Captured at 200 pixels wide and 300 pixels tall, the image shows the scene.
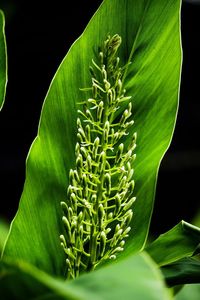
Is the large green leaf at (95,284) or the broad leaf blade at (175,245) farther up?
the large green leaf at (95,284)

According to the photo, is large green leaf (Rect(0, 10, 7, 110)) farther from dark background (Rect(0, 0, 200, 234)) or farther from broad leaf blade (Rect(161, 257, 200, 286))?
dark background (Rect(0, 0, 200, 234))

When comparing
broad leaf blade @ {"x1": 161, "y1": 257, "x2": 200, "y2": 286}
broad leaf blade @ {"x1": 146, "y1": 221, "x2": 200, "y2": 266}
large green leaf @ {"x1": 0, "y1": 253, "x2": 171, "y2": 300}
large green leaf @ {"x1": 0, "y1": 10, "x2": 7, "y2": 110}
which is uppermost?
large green leaf @ {"x1": 0, "y1": 10, "x2": 7, "y2": 110}

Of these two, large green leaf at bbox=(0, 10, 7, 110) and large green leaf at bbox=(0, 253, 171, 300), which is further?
large green leaf at bbox=(0, 10, 7, 110)

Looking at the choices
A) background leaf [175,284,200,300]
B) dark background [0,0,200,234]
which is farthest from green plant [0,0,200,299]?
dark background [0,0,200,234]

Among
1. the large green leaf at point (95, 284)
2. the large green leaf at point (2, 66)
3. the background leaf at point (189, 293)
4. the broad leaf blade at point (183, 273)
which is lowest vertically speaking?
the background leaf at point (189, 293)

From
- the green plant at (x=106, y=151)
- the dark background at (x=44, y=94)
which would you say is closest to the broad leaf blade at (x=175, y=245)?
the green plant at (x=106, y=151)

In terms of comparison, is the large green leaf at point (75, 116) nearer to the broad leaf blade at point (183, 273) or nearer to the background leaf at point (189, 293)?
the broad leaf blade at point (183, 273)

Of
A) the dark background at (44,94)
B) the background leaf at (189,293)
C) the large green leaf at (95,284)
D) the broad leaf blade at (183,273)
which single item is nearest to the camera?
the large green leaf at (95,284)

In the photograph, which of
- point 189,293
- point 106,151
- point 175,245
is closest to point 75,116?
point 106,151

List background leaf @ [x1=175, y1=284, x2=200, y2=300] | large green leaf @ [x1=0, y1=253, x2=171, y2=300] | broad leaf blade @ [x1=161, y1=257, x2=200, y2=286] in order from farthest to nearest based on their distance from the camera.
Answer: background leaf @ [x1=175, y1=284, x2=200, y2=300] < broad leaf blade @ [x1=161, y1=257, x2=200, y2=286] < large green leaf @ [x1=0, y1=253, x2=171, y2=300]

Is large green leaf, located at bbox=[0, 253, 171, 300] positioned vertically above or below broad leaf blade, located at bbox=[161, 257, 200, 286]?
above
